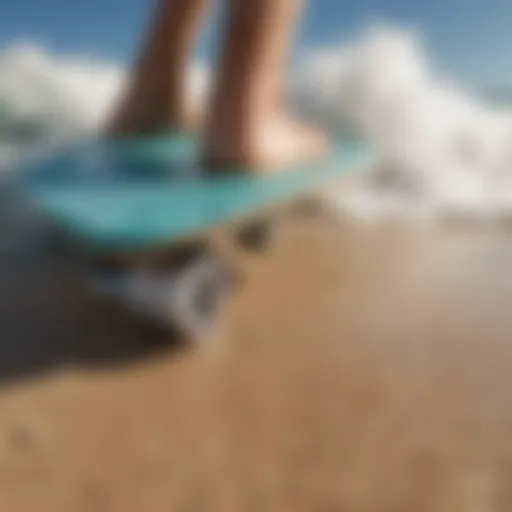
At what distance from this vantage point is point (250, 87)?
128cm

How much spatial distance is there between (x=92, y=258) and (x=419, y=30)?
3.57 ft

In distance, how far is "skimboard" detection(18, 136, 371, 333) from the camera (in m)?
1.12

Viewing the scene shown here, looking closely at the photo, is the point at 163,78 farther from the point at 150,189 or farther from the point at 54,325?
the point at 54,325

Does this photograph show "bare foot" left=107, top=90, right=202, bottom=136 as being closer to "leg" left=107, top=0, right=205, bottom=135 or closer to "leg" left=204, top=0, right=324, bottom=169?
"leg" left=107, top=0, right=205, bottom=135

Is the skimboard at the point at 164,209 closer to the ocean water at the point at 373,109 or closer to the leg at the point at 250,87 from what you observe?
the leg at the point at 250,87

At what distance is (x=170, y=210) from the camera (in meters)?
1.17

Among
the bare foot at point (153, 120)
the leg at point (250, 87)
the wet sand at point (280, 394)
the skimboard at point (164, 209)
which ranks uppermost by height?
the bare foot at point (153, 120)

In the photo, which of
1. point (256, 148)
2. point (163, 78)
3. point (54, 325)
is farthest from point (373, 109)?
point (54, 325)

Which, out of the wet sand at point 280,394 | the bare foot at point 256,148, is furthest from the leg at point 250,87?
the wet sand at point 280,394

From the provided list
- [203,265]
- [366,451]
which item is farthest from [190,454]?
[203,265]

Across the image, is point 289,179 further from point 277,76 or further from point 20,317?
point 20,317

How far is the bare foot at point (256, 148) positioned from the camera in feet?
4.26

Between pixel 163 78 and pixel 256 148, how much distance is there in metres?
0.37

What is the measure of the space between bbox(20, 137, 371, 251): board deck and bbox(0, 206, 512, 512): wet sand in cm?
16
